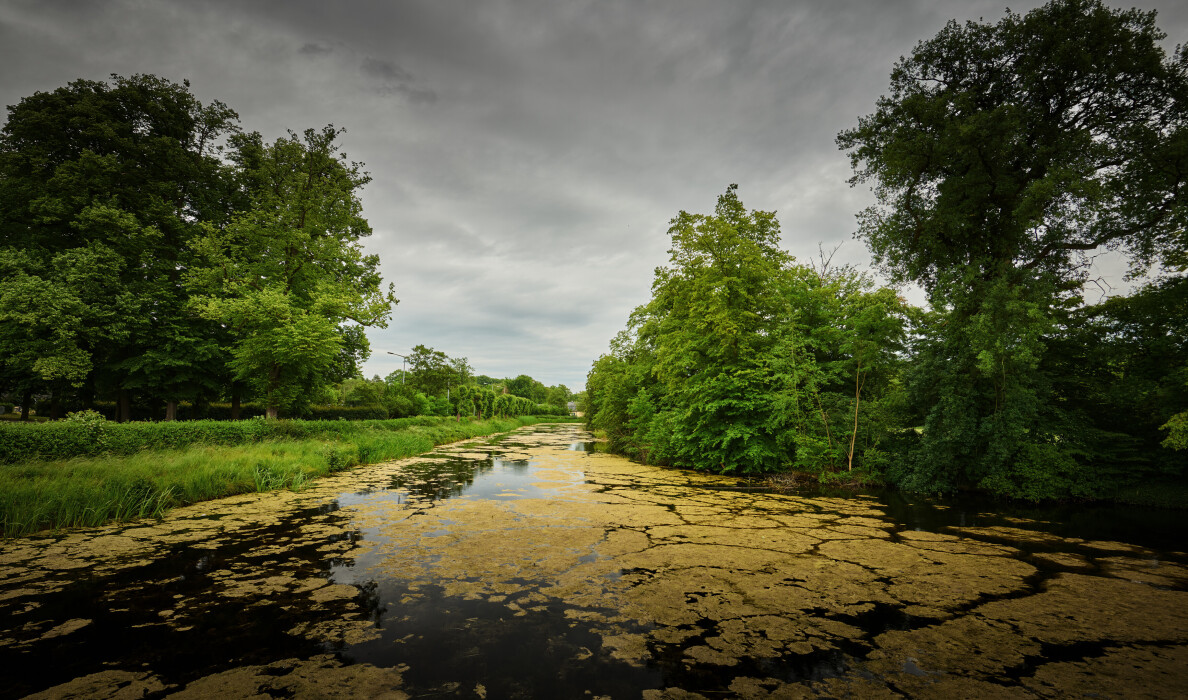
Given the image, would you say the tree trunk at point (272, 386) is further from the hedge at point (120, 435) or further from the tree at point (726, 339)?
the tree at point (726, 339)

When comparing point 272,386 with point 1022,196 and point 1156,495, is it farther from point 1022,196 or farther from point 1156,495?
point 1156,495

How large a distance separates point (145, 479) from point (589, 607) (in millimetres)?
8865

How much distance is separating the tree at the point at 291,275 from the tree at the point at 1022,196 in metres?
19.8

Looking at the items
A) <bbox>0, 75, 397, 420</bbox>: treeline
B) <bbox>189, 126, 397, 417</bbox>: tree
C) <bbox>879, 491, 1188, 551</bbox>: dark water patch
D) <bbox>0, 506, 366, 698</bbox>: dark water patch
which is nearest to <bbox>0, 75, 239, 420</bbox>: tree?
<bbox>0, 75, 397, 420</bbox>: treeline

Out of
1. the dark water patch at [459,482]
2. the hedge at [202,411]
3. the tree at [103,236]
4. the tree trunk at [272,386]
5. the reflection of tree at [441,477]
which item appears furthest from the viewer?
the hedge at [202,411]

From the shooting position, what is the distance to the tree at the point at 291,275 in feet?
49.8

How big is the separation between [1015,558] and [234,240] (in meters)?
27.4

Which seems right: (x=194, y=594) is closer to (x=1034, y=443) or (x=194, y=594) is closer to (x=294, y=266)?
(x=1034, y=443)

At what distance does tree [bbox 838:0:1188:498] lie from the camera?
9.03 m

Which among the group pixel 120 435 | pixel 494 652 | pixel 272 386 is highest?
pixel 272 386

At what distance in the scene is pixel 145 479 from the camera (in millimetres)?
7281

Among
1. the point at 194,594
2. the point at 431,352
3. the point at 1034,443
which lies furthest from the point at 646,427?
the point at 431,352

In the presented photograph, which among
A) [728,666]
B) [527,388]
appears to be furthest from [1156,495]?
[527,388]

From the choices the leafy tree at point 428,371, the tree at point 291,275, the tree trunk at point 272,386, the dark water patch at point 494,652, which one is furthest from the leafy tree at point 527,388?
the dark water patch at point 494,652
